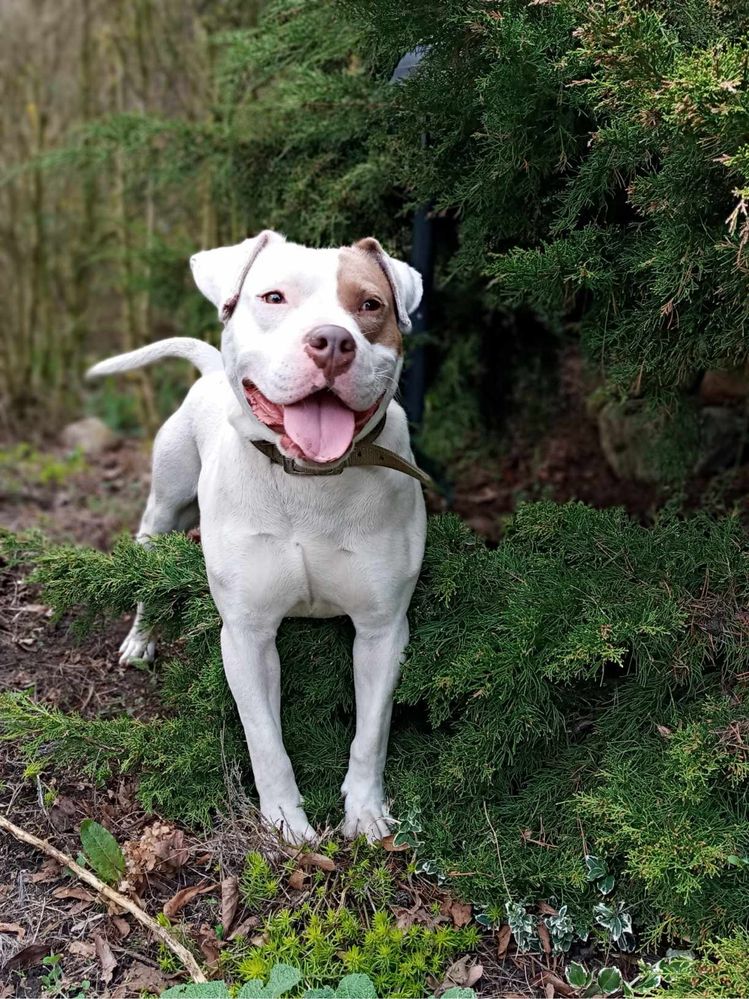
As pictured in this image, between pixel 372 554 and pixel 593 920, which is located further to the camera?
pixel 372 554

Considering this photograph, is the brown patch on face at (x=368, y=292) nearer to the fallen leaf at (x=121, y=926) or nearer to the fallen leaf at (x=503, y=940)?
the fallen leaf at (x=503, y=940)

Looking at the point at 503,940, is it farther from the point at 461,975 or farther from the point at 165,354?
the point at 165,354

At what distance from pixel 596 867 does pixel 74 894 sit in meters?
1.39

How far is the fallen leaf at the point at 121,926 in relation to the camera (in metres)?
2.52

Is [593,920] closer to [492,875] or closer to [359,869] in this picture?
[492,875]

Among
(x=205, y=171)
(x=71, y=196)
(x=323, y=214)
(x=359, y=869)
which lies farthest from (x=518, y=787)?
(x=71, y=196)

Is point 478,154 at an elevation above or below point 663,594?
above

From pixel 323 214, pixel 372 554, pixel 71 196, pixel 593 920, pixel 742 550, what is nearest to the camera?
pixel 593 920

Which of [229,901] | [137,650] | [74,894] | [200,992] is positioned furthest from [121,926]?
[137,650]

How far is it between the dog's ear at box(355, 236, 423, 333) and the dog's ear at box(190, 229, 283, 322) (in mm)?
252

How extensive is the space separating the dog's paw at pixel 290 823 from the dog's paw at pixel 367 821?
0.11m

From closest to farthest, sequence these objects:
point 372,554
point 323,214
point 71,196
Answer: point 372,554 → point 323,214 → point 71,196

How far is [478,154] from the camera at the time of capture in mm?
2990

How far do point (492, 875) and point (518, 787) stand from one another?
11.4 inches
